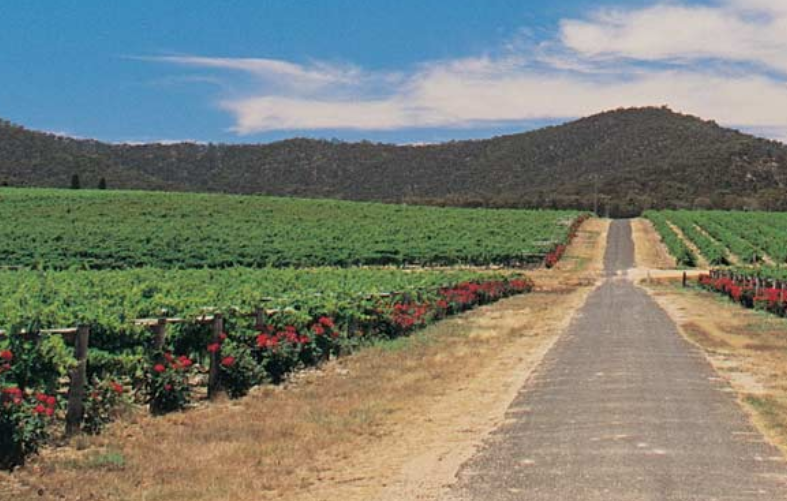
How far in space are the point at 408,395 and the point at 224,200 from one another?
90.5 metres

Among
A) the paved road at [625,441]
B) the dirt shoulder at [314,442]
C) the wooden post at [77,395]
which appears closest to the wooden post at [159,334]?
the dirt shoulder at [314,442]

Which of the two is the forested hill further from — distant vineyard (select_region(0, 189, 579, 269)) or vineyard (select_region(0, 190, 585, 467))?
vineyard (select_region(0, 190, 585, 467))

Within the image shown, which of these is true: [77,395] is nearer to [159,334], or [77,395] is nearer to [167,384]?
[167,384]

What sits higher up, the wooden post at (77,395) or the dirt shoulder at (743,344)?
the wooden post at (77,395)

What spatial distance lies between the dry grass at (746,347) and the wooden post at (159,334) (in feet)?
26.9

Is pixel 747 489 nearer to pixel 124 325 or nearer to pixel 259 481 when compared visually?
pixel 259 481

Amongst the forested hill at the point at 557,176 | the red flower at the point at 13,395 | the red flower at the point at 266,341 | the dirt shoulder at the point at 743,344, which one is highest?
the forested hill at the point at 557,176

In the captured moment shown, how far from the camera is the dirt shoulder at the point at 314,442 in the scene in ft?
32.5

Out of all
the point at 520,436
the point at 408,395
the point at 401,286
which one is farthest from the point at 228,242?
the point at 520,436

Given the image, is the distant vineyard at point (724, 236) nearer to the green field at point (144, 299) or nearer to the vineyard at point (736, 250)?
the vineyard at point (736, 250)

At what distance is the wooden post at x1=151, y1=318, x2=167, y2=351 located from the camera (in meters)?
14.4

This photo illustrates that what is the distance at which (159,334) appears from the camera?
1450cm

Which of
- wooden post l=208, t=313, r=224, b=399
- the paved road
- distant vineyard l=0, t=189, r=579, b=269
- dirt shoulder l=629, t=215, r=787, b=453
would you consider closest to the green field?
wooden post l=208, t=313, r=224, b=399

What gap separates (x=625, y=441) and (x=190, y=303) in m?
11.2
